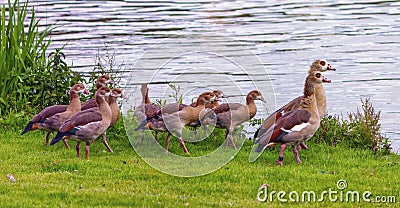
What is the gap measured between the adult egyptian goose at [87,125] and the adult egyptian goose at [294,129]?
7.20ft

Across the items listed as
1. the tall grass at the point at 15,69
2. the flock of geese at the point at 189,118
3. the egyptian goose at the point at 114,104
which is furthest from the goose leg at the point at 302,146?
the tall grass at the point at 15,69

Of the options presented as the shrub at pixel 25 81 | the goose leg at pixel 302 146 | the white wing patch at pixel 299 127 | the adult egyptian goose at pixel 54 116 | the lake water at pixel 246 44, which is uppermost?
the lake water at pixel 246 44

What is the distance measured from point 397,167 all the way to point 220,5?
24.7 m

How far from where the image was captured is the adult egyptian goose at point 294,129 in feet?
35.7

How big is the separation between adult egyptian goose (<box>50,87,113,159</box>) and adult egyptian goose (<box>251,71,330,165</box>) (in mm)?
2195

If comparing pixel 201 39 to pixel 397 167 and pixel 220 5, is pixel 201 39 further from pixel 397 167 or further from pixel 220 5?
pixel 220 5

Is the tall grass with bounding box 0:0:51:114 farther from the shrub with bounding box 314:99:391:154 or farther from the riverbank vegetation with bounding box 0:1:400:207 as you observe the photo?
the shrub with bounding box 314:99:391:154

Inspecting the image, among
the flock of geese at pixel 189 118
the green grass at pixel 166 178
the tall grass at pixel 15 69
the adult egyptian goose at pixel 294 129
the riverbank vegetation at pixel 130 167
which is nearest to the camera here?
the green grass at pixel 166 178

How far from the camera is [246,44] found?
24234mm

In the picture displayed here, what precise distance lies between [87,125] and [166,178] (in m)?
1.75

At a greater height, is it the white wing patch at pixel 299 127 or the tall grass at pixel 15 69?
the tall grass at pixel 15 69

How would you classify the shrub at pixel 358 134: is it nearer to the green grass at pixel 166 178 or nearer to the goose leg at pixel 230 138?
the green grass at pixel 166 178

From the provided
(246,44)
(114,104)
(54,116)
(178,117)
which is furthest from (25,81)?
(246,44)

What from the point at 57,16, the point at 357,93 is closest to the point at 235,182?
the point at 357,93
